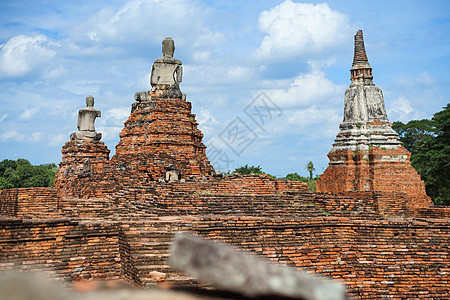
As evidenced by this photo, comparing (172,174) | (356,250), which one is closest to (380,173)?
(172,174)

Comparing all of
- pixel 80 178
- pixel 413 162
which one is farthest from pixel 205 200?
pixel 413 162

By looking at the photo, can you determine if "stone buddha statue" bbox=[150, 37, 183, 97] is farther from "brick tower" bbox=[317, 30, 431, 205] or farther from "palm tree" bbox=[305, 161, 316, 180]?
"palm tree" bbox=[305, 161, 316, 180]

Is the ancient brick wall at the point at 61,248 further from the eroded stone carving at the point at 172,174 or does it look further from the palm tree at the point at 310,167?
the palm tree at the point at 310,167

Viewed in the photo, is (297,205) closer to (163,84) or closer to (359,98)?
(163,84)

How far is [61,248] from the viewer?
798 centimetres

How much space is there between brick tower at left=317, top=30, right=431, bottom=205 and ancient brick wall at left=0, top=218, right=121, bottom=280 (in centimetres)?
1461

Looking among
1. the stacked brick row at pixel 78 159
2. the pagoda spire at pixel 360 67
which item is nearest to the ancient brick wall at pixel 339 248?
the stacked brick row at pixel 78 159

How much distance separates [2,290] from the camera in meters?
1.44

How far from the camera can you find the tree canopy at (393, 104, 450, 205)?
28797 millimetres

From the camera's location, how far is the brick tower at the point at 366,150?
20.4 metres

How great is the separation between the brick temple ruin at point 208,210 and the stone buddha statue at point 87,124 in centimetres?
5

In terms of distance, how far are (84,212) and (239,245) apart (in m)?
4.66

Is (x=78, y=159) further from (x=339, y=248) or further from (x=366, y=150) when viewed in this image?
(x=339, y=248)

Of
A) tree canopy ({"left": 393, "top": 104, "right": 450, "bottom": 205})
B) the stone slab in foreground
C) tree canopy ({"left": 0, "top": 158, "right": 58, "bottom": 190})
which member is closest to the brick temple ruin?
the stone slab in foreground
